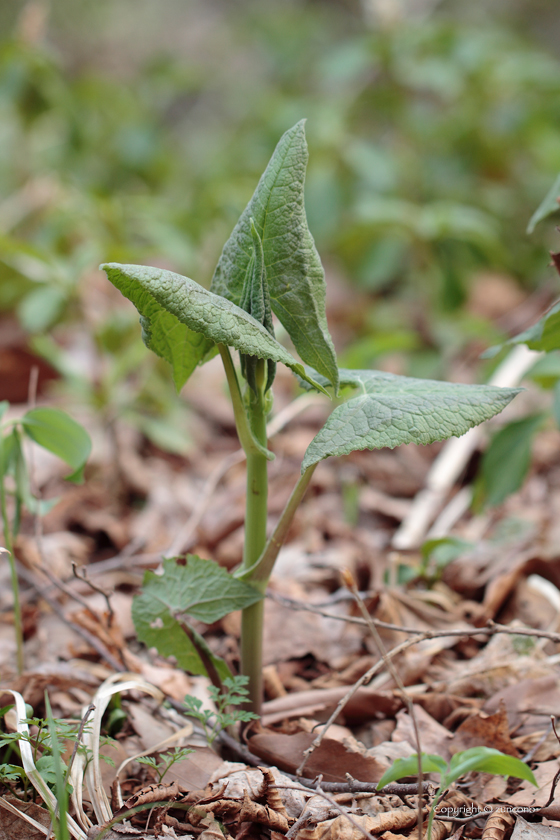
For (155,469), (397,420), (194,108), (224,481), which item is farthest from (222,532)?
(194,108)

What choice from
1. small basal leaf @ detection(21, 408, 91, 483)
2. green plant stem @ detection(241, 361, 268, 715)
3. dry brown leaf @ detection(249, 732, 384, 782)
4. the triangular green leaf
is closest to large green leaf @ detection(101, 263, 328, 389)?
green plant stem @ detection(241, 361, 268, 715)

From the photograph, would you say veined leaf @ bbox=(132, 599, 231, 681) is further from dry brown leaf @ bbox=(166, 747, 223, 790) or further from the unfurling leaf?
the unfurling leaf

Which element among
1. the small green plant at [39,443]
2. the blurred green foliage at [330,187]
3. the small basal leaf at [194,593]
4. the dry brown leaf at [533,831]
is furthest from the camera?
the blurred green foliage at [330,187]

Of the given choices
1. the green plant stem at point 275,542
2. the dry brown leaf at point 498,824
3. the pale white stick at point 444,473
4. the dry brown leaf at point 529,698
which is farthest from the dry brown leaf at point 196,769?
the pale white stick at point 444,473

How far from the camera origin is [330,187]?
10.1ft

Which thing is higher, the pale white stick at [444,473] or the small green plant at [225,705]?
the pale white stick at [444,473]

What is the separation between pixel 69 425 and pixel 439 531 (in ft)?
3.51

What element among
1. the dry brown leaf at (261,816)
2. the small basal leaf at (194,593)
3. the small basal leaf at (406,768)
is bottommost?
the dry brown leaf at (261,816)

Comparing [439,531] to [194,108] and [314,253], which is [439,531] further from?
[194,108]

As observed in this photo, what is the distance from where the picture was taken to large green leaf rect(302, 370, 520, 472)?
29.5 inches

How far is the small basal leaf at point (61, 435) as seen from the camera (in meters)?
1.06

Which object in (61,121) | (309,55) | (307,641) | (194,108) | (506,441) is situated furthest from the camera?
(194,108)

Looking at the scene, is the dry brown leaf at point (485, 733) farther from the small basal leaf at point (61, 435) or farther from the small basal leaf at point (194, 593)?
the small basal leaf at point (61, 435)

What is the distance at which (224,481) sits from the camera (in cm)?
209
